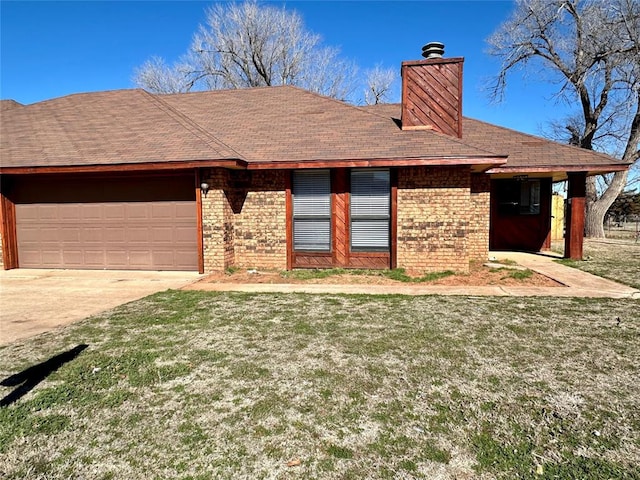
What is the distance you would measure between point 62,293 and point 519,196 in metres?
12.6

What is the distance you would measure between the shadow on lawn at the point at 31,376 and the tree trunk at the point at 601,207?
21254 millimetres

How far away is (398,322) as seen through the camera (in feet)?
17.3

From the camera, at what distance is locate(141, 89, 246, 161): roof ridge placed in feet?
30.9

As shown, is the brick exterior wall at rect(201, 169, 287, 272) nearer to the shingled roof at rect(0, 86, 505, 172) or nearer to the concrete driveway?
the shingled roof at rect(0, 86, 505, 172)

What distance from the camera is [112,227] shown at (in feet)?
32.1

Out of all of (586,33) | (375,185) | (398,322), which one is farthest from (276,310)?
(586,33)

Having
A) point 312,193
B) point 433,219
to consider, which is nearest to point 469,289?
point 433,219

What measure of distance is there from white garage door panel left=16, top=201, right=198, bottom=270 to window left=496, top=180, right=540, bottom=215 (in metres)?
9.59

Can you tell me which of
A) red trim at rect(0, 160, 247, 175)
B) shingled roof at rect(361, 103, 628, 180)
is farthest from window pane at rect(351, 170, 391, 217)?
shingled roof at rect(361, 103, 628, 180)

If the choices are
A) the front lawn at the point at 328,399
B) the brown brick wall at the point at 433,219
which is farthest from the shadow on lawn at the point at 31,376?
the brown brick wall at the point at 433,219

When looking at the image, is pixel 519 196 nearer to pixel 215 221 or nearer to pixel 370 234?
pixel 370 234

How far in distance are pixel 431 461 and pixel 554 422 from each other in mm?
1051

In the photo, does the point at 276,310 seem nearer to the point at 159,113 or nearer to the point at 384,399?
the point at 384,399

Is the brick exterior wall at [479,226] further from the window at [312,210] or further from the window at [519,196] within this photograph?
the window at [312,210]
